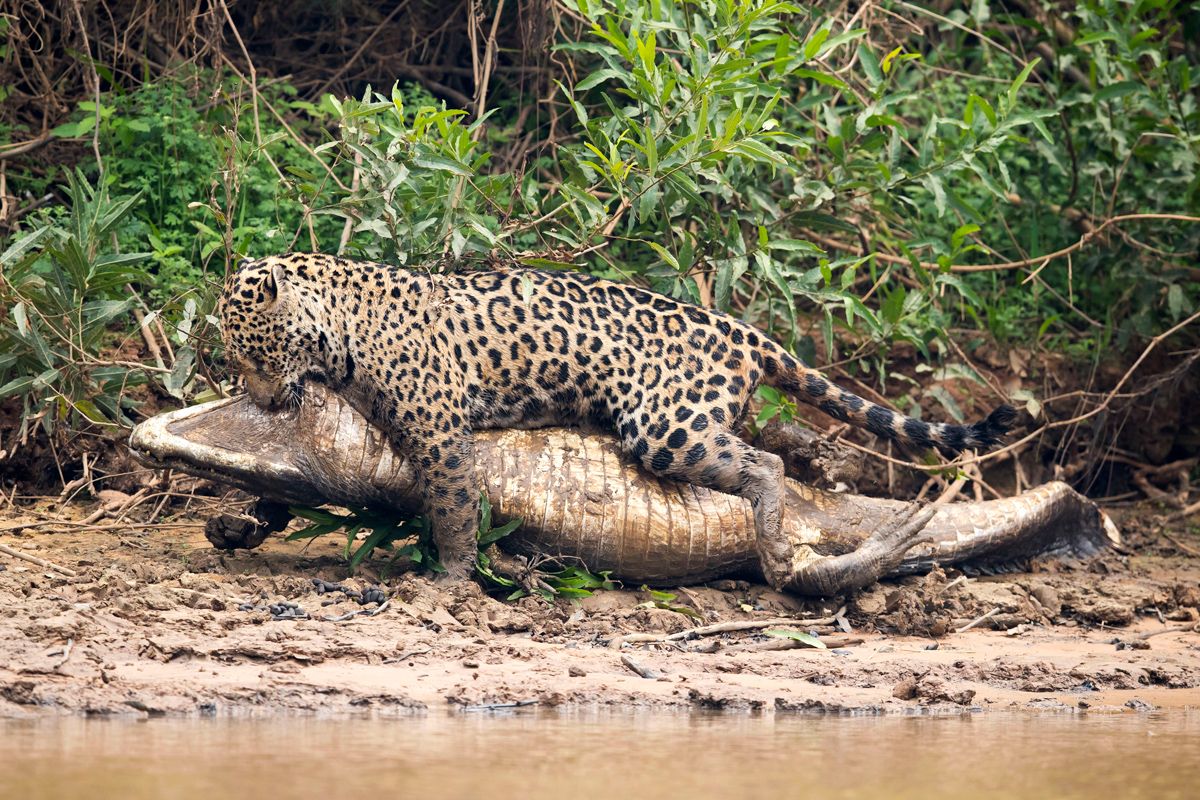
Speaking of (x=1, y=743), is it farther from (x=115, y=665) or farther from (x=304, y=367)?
(x=304, y=367)

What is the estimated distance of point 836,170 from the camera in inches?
313

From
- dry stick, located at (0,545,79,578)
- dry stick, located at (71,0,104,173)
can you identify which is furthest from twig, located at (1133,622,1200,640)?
dry stick, located at (71,0,104,173)

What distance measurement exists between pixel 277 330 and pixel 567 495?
1.52 meters

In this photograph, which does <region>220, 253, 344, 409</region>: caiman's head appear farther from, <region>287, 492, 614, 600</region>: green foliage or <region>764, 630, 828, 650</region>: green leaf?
<region>764, 630, 828, 650</region>: green leaf

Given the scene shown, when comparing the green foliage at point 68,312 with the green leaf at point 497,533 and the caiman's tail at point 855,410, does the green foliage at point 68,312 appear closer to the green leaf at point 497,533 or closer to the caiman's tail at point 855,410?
the green leaf at point 497,533

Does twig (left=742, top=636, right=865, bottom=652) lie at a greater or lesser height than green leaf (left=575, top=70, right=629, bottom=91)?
lesser

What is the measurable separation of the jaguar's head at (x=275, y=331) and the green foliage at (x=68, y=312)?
32.7 inches

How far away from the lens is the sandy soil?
4996mm

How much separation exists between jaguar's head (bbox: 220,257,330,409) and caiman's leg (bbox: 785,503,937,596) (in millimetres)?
2447

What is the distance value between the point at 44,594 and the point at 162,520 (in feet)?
5.98

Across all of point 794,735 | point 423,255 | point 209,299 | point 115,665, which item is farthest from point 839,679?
point 209,299

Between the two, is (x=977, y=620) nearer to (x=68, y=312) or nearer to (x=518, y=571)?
(x=518, y=571)

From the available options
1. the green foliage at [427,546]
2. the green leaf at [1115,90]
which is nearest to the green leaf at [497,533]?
the green foliage at [427,546]

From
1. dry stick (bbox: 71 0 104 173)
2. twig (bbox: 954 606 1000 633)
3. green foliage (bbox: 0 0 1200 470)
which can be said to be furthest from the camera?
dry stick (bbox: 71 0 104 173)
